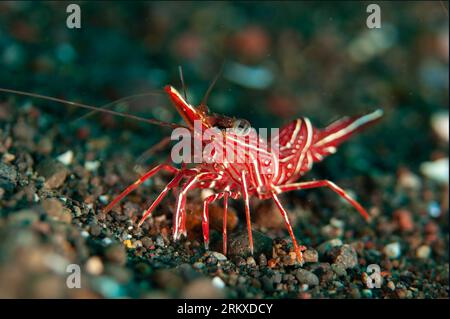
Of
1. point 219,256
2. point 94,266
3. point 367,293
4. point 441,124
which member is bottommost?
point 367,293

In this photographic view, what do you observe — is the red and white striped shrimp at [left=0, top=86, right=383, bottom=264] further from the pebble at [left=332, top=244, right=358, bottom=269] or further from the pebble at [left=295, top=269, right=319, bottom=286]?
the pebble at [left=332, top=244, right=358, bottom=269]

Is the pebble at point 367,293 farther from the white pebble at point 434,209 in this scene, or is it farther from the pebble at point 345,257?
the white pebble at point 434,209

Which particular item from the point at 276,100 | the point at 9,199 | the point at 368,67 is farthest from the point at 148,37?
the point at 9,199

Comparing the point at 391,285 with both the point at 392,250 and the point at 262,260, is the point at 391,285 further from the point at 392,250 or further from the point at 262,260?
the point at 262,260

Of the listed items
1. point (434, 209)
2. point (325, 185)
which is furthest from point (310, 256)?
point (434, 209)
